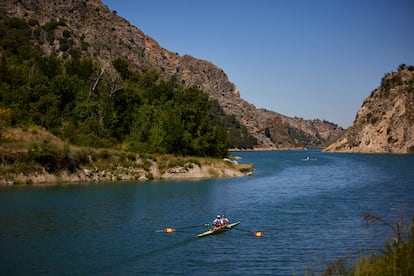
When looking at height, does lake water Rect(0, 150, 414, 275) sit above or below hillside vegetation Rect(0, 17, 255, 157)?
below

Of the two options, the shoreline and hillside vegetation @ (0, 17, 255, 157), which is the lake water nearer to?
the shoreline

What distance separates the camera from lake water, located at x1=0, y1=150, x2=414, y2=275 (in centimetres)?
2842

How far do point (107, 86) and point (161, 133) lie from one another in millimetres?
14328

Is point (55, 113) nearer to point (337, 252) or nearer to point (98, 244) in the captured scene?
point (98, 244)

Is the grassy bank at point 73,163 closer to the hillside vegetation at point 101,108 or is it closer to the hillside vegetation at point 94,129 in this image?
the hillside vegetation at point 94,129

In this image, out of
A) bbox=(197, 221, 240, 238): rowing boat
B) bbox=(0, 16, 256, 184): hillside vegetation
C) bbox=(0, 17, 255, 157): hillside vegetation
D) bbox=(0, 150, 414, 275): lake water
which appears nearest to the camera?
bbox=(0, 150, 414, 275): lake water

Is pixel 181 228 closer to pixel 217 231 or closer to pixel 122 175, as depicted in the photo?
pixel 217 231

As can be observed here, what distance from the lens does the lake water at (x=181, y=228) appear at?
2842cm

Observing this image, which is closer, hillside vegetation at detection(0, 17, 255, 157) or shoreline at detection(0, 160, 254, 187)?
shoreline at detection(0, 160, 254, 187)

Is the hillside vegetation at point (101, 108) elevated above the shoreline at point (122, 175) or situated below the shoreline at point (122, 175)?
above

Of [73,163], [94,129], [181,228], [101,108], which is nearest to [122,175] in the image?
[73,163]

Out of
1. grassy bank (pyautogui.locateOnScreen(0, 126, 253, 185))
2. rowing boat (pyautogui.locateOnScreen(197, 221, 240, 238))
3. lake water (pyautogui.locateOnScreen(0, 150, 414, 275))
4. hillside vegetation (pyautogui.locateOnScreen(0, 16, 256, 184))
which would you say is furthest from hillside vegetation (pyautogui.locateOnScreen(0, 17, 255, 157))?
rowing boat (pyautogui.locateOnScreen(197, 221, 240, 238))

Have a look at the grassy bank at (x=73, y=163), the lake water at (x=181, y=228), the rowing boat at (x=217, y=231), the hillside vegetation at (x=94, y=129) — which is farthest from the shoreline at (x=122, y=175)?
the rowing boat at (x=217, y=231)

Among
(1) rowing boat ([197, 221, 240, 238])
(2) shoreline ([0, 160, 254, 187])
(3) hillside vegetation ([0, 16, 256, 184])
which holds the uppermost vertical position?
(3) hillside vegetation ([0, 16, 256, 184])
